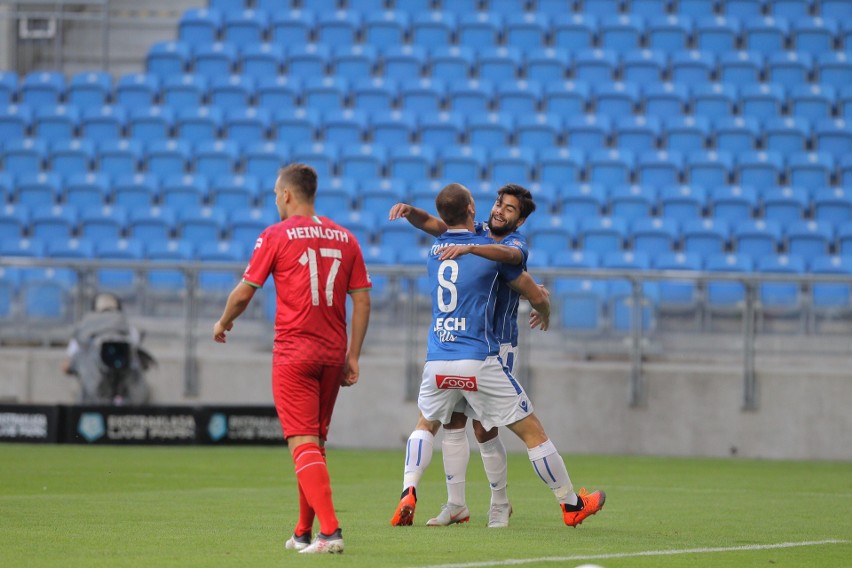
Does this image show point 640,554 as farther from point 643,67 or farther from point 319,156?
point 643,67

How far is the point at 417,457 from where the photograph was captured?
27.4 ft

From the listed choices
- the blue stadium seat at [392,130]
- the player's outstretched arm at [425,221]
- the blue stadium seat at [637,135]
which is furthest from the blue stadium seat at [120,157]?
the player's outstretched arm at [425,221]

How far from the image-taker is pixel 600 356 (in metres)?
16.9

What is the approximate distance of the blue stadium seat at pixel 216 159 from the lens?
22078 mm

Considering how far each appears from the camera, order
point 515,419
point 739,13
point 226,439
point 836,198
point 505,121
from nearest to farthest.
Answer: point 515,419
point 226,439
point 836,198
point 505,121
point 739,13

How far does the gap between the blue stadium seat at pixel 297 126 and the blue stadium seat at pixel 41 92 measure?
4.42m

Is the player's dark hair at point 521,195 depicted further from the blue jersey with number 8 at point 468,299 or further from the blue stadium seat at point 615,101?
the blue stadium seat at point 615,101

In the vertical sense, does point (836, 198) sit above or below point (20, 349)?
above

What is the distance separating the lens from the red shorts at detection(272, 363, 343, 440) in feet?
22.3

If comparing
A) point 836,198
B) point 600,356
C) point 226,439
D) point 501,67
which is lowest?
point 226,439

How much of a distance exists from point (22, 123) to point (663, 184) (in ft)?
36.5

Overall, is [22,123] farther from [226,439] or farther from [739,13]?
[739,13]

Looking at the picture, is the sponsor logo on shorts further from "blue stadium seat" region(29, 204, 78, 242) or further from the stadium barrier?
"blue stadium seat" region(29, 204, 78, 242)


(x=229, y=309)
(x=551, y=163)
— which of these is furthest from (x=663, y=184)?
(x=229, y=309)
